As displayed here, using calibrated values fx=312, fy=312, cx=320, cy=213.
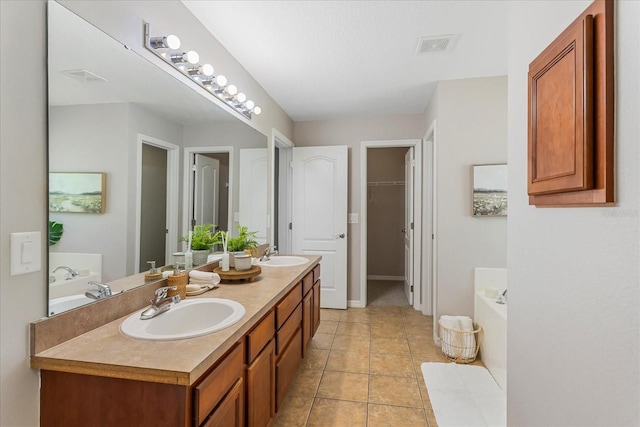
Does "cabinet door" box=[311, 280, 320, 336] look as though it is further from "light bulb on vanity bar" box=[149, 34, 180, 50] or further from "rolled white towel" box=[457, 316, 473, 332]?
"light bulb on vanity bar" box=[149, 34, 180, 50]

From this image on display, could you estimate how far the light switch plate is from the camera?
925mm

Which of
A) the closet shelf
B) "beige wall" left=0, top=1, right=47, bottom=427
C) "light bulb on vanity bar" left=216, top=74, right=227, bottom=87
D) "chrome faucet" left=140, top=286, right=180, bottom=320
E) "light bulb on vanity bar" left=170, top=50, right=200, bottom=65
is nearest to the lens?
"beige wall" left=0, top=1, right=47, bottom=427

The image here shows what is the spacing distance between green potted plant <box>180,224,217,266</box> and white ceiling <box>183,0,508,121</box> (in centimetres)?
131

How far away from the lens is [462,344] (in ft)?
8.49

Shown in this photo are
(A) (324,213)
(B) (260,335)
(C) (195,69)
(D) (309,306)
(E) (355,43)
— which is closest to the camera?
(B) (260,335)

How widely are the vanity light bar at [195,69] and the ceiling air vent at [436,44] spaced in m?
1.38

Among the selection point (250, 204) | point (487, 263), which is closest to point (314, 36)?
point (250, 204)

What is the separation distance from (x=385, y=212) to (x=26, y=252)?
5.06m

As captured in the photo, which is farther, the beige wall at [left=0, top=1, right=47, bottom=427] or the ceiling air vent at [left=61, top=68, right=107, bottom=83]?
the ceiling air vent at [left=61, top=68, right=107, bottom=83]

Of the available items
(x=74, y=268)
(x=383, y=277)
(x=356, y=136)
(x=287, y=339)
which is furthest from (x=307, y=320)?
(x=383, y=277)

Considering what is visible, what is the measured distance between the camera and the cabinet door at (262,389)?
1336 mm

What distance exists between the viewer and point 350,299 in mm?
4020

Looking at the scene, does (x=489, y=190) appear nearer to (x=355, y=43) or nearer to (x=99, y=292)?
(x=355, y=43)

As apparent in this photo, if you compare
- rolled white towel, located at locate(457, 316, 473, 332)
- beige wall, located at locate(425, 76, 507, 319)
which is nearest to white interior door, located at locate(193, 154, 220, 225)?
beige wall, located at locate(425, 76, 507, 319)
